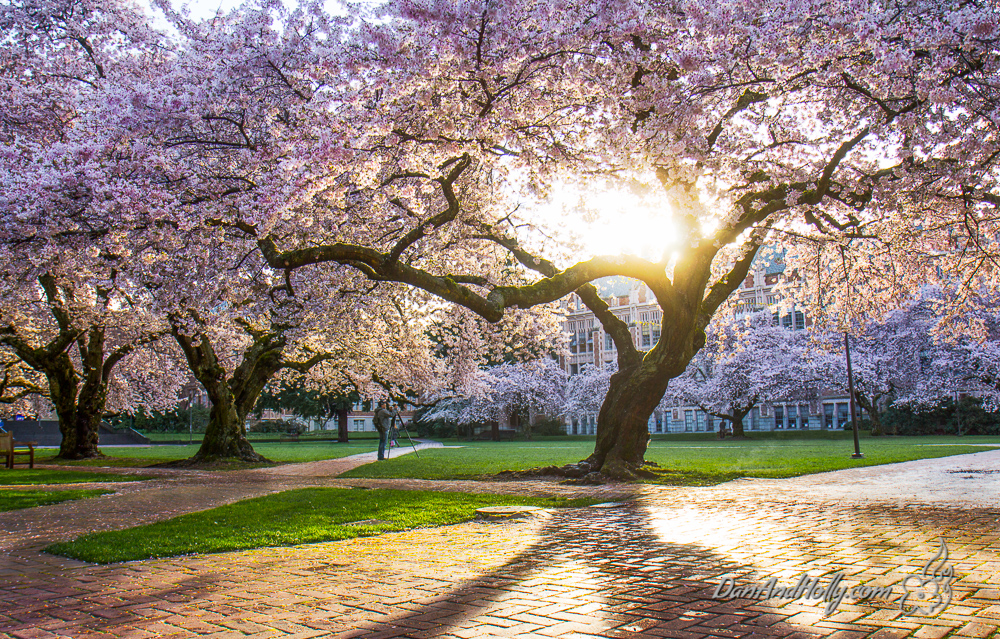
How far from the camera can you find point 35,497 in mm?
11562

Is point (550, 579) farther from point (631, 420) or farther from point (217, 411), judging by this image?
point (217, 411)

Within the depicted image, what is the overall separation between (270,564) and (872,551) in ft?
15.4

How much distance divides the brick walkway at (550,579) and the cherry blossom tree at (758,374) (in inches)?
1440

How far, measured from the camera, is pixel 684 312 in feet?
46.5

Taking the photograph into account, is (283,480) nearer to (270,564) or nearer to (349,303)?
(349,303)

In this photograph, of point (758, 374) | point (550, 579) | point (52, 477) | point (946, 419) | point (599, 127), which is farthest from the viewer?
point (758, 374)

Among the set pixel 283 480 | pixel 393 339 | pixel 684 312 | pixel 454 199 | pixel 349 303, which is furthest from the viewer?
pixel 393 339

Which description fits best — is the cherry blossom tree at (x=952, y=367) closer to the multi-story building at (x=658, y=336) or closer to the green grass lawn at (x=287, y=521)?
the multi-story building at (x=658, y=336)

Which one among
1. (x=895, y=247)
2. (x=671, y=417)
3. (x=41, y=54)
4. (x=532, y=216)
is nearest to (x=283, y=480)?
(x=532, y=216)

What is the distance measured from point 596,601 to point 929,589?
78.6 inches

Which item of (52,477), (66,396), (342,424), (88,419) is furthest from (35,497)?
(342,424)

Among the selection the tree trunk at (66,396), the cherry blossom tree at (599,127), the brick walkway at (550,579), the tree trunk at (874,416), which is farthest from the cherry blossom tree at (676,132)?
the tree trunk at (874,416)

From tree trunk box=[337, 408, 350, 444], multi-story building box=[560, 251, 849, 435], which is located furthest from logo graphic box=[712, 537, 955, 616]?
tree trunk box=[337, 408, 350, 444]

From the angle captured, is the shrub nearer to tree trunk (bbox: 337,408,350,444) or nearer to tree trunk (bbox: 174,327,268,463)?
tree trunk (bbox: 174,327,268,463)
